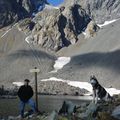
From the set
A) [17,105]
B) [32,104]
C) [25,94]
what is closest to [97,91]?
[32,104]

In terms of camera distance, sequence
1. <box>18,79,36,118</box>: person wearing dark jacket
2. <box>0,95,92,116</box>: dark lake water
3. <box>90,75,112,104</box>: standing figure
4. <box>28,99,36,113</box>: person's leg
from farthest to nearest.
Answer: <box>0,95,92,116</box>: dark lake water
<box>28,99,36,113</box>: person's leg
<box>18,79,36,118</box>: person wearing dark jacket
<box>90,75,112,104</box>: standing figure

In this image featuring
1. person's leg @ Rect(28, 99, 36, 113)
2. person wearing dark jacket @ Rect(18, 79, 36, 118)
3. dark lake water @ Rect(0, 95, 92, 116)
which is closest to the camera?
person wearing dark jacket @ Rect(18, 79, 36, 118)

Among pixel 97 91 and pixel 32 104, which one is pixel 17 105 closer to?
pixel 32 104

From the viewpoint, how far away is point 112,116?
1728cm

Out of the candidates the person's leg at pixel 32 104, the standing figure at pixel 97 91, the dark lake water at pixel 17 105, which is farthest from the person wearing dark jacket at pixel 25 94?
the standing figure at pixel 97 91

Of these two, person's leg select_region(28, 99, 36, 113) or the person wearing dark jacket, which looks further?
person's leg select_region(28, 99, 36, 113)

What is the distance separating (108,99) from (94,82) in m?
1.51

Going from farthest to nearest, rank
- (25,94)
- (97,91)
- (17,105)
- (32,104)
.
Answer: (17,105) → (32,104) → (25,94) → (97,91)

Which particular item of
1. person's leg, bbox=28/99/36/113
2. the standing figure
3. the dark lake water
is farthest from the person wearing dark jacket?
the standing figure

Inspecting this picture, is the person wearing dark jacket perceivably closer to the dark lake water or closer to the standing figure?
the dark lake water

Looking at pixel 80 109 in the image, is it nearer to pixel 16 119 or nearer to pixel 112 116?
pixel 16 119

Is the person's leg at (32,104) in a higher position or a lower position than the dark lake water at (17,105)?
lower

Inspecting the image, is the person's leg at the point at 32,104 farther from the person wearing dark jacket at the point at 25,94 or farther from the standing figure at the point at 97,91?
the standing figure at the point at 97,91

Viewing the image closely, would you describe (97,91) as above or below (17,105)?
below
